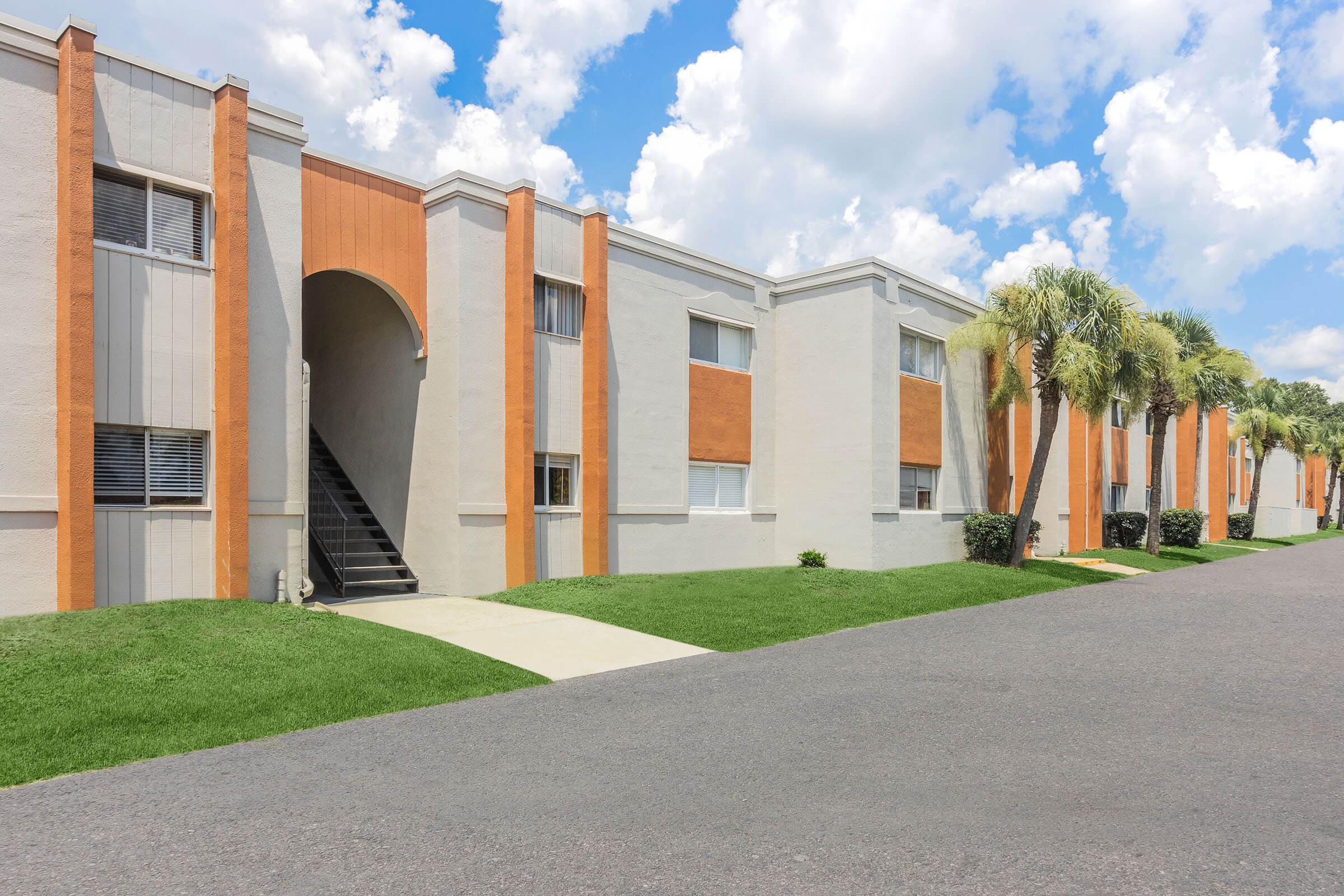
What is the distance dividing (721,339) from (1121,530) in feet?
64.6

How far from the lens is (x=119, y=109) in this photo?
11.4 meters

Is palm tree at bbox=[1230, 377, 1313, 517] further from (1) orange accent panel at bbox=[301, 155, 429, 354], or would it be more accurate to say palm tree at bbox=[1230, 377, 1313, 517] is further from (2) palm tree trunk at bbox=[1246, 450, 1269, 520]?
(1) orange accent panel at bbox=[301, 155, 429, 354]

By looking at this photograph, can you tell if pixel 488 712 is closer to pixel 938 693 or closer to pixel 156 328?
pixel 938 693

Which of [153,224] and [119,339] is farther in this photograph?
[153,224]

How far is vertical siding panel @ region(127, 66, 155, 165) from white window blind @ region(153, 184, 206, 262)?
45cm

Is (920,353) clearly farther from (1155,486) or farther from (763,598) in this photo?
(1155,486)

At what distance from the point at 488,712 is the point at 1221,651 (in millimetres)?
9153

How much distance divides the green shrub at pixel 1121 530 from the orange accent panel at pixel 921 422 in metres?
13.2

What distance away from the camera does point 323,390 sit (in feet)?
61.0

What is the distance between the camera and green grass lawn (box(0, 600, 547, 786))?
7.01 m

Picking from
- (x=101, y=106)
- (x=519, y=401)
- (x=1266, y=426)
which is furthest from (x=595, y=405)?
(x=1266, y=426)

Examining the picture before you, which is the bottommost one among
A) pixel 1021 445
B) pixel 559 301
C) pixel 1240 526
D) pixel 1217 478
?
pixel 1240 526

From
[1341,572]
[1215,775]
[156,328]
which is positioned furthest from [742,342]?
[1341,572]

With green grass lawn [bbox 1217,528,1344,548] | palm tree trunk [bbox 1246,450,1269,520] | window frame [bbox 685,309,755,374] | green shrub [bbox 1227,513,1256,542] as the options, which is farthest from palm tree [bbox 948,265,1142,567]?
palm tree trunk [bbox 1246,450,1269,520]
